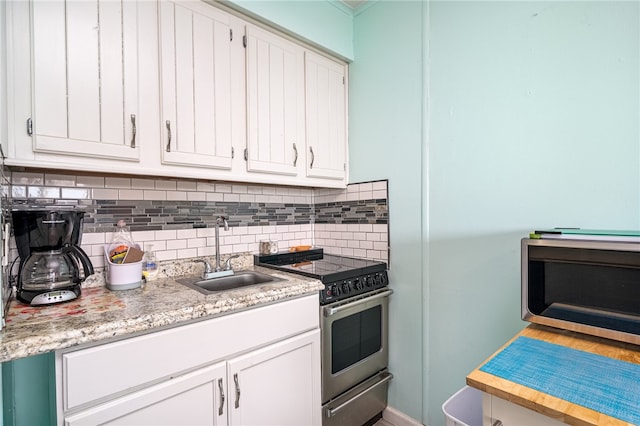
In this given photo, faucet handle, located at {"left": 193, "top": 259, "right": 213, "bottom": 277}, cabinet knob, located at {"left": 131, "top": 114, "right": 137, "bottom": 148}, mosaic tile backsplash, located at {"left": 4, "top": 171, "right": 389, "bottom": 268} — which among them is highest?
cabinet knob, located at {"left": 131, "top": 114, "right": 137, "bottom": 148}

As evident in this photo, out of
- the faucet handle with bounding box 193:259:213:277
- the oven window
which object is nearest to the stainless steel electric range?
the oven window

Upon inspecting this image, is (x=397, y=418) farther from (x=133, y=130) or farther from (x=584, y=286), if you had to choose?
(x=133, y=130)

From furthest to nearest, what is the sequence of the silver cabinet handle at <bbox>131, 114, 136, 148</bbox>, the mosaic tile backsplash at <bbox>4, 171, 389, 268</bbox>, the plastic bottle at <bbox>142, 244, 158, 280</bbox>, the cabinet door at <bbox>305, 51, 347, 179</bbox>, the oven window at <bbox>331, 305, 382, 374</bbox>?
the cabinet door at <bbox>305, 51, 347, 179</bbox>
the oven window at <bbox>331, 305, 382, 374</bbox>
the plastic bottle at <bbox>142, 244, 158, 280</bbox>
the mosaic tile backsplash at <bbox>4, 171, 389, 268</bbox>
the silver cabinet handle at <bbox>131, 114, 136, 148</bbox>

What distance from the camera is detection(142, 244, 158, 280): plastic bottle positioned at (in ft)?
5.21

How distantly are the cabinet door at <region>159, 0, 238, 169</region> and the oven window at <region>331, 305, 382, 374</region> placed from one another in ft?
3.63

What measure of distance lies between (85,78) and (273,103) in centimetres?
92

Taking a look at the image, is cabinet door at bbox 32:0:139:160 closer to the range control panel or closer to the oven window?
the range control panel

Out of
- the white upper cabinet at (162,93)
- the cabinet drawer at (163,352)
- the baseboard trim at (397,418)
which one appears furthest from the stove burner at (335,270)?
the baseboard trim at (397,418)

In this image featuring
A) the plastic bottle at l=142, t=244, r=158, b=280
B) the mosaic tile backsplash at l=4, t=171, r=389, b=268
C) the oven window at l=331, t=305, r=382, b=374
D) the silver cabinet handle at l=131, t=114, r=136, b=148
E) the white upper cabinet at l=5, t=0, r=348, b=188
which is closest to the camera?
the white upper cabinet at l=5, t=0, r=348, b=188

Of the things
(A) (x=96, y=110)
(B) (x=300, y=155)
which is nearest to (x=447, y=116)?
(B) (x=300, y=155)

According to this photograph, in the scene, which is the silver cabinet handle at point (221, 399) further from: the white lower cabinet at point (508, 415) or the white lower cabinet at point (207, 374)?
the white lower cabinet at point (508, 415)

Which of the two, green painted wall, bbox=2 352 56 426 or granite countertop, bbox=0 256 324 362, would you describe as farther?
green painted wall, bbox=2 352 56 426

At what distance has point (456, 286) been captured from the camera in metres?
1.73

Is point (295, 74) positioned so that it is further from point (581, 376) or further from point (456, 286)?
point (581, 376)
